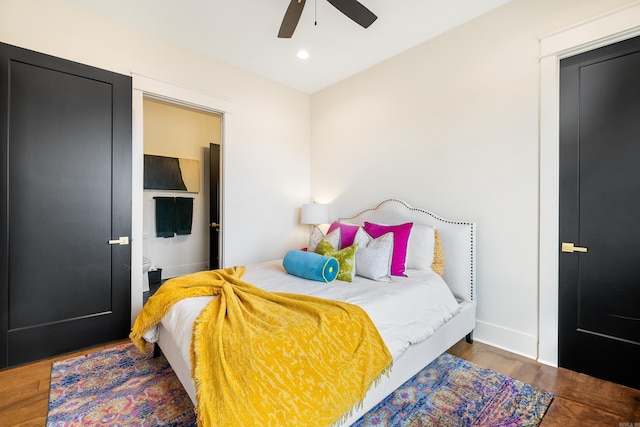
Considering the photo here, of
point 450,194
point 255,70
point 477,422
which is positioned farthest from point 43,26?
point 477,422

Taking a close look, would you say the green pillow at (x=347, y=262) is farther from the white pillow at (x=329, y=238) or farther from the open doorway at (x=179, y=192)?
the open doorway at (x=179, y=192)

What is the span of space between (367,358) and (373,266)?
930 millimetres

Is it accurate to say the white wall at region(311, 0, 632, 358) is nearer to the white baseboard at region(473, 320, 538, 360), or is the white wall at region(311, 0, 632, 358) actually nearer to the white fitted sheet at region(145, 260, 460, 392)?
the white baseboard at region(473, 320, 538, 360)

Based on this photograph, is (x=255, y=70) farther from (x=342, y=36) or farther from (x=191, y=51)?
(x=342, y=36)

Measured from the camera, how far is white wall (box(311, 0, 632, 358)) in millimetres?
2252

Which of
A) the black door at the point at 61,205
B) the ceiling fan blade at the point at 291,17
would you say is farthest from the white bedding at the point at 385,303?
the ceiling fan blade at the point at 291,17

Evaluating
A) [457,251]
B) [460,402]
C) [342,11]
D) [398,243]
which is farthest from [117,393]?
[342,11]

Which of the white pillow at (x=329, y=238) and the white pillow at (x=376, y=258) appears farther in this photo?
the white pillow at (x=329, y=238)

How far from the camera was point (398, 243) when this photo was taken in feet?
8.16

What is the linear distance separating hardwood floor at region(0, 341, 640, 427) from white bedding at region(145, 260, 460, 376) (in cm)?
57

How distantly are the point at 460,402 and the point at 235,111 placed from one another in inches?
135

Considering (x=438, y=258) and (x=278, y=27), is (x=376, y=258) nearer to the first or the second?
(x=438, y=258)

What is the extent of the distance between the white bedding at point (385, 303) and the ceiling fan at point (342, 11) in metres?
1.94

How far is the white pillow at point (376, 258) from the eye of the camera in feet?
7.58
